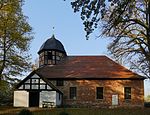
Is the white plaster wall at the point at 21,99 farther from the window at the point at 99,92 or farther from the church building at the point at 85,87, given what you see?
the window at the point at 99,92

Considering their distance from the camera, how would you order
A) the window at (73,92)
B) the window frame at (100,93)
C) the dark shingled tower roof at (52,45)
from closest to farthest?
the window frame at (100,93) < the window at (73,92) < the dark shingled tower roof at (52,45)

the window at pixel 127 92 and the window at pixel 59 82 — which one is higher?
the window at pixel 59 82

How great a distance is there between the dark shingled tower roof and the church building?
3.62 meters

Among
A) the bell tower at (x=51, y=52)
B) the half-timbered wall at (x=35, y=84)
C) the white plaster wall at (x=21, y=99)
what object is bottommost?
the white plaster wall at (x=21, y=99)

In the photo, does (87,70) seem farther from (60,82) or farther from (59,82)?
(59,82)

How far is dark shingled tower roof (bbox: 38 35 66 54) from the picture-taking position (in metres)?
44.3

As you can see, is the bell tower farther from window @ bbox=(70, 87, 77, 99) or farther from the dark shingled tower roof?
window @ bbox=(70, 87, 77, 99)

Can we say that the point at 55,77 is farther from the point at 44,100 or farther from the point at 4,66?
the point at 4,66

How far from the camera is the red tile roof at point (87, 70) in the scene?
130ft

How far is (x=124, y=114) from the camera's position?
27.6 m

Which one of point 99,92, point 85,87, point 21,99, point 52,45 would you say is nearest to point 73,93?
point 85,87

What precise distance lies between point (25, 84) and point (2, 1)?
10450mm

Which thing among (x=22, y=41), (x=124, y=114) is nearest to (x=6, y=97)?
(x=22, y=41)

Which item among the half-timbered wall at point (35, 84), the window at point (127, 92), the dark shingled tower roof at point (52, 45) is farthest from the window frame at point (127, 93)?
the dark shingled tower roof at point (52, 45)
